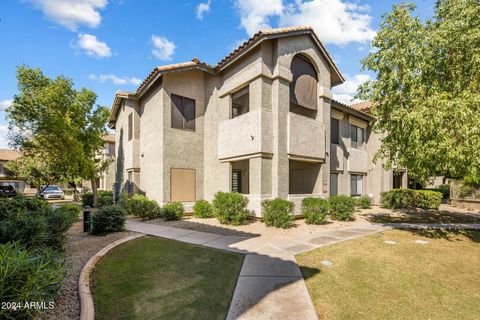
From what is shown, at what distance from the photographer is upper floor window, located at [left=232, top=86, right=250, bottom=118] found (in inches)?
546

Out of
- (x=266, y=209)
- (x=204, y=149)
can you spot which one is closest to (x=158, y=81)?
(x=204, y=149)

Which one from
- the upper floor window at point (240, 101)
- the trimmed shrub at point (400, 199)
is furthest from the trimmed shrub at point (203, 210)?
the trimmed shrub at point (400, 199)

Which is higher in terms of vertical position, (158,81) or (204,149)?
(158,81)

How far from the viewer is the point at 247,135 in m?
12.4

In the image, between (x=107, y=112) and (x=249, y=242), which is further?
(x=107, y=112)

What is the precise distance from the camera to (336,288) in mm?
4969

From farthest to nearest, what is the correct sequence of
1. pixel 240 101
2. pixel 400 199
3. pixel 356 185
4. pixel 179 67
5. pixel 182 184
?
1. pixel 356 185
2. pixel 400 199
3. pixel 240 101
4. pixel 182 184
5. pixel 179 67

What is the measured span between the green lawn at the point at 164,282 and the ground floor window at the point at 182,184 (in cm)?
630

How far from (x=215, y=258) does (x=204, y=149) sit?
931 centimetres

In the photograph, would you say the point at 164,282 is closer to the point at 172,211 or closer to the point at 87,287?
the point at 87,287

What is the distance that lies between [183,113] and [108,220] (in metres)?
7.42

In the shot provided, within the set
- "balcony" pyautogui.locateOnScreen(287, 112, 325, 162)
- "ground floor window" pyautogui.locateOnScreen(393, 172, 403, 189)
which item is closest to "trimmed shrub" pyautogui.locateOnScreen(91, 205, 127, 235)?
"balcony" pyautogui.locateOnScreen(287, 112, 325, 162)

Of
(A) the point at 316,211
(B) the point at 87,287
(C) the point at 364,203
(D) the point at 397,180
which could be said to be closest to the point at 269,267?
(B) the point at 87,287

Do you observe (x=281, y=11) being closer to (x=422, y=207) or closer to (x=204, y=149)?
(x=204, y=149)
